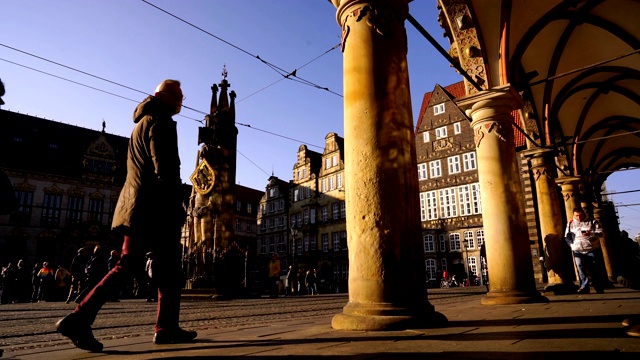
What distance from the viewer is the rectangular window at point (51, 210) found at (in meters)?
33.4

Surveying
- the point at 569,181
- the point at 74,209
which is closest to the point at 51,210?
the point at 74,209

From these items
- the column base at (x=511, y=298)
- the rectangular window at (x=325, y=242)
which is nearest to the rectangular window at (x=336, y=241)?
the rectangular window at (x=325, y=242)

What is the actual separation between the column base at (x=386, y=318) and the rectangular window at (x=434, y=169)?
101ft

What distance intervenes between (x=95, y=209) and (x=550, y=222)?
1465 inches

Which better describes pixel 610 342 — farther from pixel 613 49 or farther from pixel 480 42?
pixel 613 49

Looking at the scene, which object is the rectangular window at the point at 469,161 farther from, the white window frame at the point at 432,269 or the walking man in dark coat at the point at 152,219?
the walking man in dark coat at the point at 152,219

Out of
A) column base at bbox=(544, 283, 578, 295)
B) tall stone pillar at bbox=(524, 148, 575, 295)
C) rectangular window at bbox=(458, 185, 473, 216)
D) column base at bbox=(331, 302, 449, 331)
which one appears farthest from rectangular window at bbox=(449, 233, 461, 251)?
column base at bbox=(331, 302, 449, 331)

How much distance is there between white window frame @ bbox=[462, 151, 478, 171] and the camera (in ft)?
99.2

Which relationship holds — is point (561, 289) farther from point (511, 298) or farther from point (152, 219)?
point (152, 219)

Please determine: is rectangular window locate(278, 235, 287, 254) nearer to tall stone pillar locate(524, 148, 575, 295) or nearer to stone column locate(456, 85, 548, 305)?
tall stone pillar locate(524, 148, 575, 295)

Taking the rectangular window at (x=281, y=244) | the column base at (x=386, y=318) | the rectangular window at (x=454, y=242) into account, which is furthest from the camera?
the rectangular window at (x=281, y=244)

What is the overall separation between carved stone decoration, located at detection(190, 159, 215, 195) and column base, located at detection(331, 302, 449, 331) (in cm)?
1302

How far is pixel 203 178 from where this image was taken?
608 inches

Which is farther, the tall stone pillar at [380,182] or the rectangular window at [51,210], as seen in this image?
the rectangular window at [51,210]
